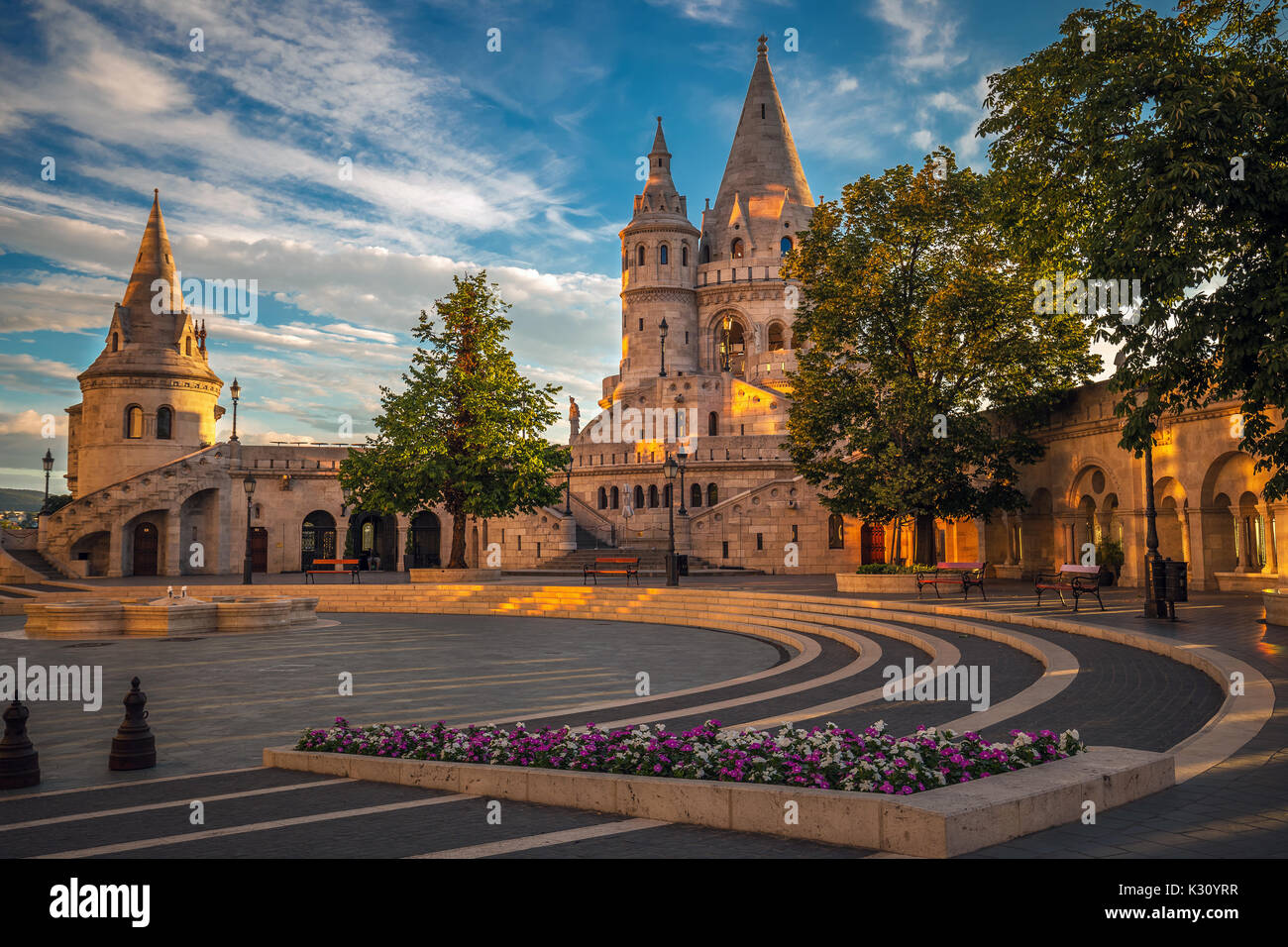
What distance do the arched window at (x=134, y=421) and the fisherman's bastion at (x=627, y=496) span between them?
0.40 feet

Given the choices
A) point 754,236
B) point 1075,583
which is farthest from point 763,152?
point 1075,583

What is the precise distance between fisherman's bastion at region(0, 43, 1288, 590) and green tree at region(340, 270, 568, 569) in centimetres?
481

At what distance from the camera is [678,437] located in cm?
5750

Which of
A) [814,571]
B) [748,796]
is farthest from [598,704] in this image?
[814,571]

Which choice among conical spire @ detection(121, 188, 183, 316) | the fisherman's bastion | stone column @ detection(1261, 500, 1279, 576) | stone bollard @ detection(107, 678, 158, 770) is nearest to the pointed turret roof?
the fisherman's bastion

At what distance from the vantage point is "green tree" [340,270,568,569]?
31875 mm

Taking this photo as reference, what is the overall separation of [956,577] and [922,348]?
672 cm

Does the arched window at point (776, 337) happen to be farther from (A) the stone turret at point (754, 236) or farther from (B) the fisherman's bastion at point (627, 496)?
(B) the fisherman's bastion at point (627, 496)

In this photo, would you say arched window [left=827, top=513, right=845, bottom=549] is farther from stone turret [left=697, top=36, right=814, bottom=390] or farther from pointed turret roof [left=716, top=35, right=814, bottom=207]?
pointed turret roof [left=716, top=35, right=814, bottom=207]

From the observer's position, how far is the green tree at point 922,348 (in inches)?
1017

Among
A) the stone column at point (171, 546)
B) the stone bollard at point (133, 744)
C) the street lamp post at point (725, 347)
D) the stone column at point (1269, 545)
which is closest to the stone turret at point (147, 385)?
the stone column at point (171, 546)

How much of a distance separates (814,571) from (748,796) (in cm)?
3339

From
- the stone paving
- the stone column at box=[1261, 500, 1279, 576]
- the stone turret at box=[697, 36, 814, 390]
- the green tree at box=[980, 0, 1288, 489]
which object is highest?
the stone turret at box=[697, 36, 814, 390]
